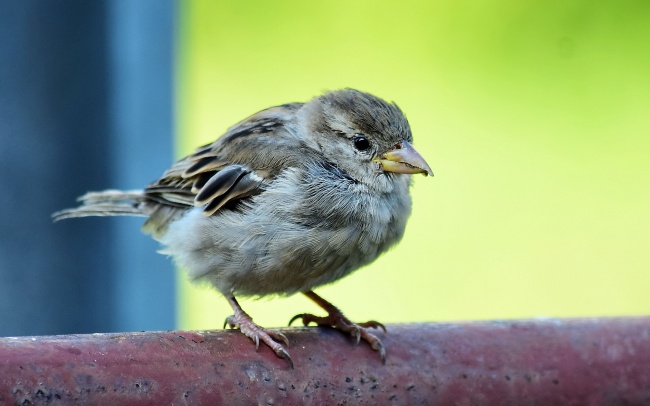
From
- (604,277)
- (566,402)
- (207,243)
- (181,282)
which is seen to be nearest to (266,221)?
(207,243)

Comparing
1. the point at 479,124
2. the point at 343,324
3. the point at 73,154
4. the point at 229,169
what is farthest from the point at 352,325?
the point at 479,124

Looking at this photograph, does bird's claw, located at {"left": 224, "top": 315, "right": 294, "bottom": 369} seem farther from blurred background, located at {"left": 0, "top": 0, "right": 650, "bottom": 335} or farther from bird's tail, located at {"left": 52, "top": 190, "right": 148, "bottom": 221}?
blurred background, located at {"left": 0, "top": 0, "right": 650, "bottom": 335}

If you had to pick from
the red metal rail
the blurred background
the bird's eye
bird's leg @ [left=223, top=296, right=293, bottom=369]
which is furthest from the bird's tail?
the red metal rail

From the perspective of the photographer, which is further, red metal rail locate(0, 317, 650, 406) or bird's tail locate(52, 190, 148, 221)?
bird's tail locate(52, 190, 148, 221)

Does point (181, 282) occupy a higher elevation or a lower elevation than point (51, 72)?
lower

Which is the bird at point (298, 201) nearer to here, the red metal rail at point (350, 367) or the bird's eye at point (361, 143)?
the bird's eye at point (361, 143)

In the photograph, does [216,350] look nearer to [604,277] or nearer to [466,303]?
[466,303]
